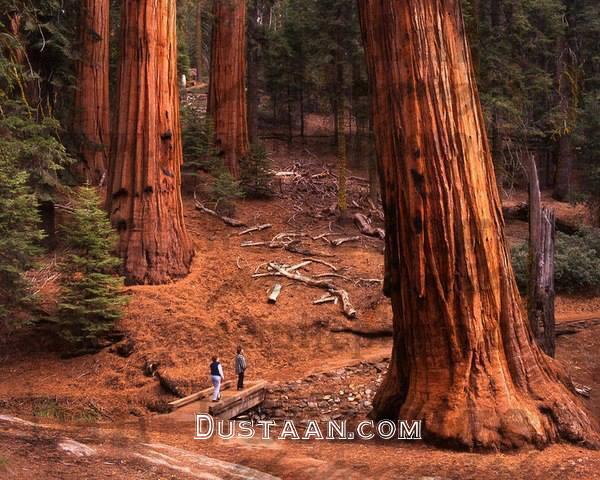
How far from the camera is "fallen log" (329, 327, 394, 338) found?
14156 mm

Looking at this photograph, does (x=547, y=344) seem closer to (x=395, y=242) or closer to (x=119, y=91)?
(x=395, y=242)

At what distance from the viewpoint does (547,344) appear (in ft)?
33.9

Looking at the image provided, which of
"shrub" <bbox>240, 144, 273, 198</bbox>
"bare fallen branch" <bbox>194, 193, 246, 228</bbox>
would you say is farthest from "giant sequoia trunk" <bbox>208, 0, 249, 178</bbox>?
"bare fallen branch" <bbox>194, 193, 246, 228</bbox>

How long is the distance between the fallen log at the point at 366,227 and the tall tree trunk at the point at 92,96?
28.9ft

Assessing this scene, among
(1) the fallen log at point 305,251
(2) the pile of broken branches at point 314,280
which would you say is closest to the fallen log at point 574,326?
(2) the pile of broken branches at point 314,280

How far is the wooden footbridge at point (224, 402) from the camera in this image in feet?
33.0

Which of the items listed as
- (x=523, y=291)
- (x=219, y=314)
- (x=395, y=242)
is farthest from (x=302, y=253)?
(x=395, y=242)

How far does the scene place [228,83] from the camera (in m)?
21.6

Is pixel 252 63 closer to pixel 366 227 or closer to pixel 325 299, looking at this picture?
pixel 366 227

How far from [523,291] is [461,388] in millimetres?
11654

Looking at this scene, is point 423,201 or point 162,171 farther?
point 162,171

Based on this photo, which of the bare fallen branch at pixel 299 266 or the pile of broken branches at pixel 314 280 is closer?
the pile of broken branches at pixel 314 280

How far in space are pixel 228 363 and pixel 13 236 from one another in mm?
4970

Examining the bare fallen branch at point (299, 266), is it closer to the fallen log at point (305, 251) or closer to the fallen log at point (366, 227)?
the fallen log at point (305, 251)
